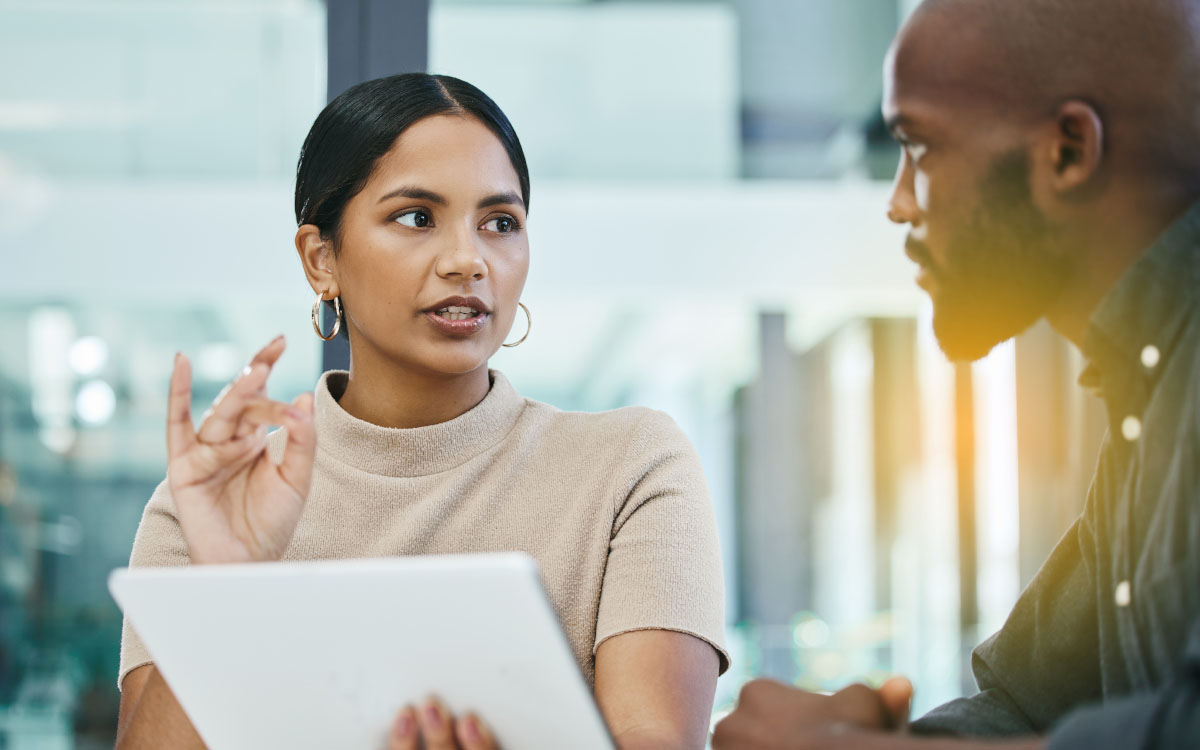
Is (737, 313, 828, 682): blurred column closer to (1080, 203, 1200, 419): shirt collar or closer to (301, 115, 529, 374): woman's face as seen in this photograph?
(301, 115, 529, 374): woman's face

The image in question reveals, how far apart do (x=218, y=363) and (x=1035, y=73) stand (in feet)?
9.90

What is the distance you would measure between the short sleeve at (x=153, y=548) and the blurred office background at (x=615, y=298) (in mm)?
1947

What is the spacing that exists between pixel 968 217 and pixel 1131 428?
0.20 meters

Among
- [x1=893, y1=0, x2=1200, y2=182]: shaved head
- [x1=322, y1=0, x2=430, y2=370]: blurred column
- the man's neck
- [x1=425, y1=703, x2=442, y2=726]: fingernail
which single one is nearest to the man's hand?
[x1=425, y1=703, x2=442, y2=726]: fingernail

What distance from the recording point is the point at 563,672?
0.80 meters

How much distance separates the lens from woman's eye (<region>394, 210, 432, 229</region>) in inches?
50.7

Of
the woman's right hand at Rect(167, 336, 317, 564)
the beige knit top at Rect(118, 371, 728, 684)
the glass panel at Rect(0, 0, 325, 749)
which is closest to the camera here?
the woman's right hand at Rect(167, 336, 317, 564)

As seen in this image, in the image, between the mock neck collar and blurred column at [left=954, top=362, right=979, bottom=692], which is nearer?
the mock neck collar

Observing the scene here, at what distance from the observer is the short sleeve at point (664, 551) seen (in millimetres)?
1172

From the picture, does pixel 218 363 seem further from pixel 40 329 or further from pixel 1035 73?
pixel 1035 73

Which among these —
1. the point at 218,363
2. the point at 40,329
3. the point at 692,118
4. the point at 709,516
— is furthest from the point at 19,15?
the point at 709,516

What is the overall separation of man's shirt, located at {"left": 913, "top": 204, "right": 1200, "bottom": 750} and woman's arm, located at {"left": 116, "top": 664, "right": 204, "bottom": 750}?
692 millimetres

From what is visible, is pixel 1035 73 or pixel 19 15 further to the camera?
pixel 19 15

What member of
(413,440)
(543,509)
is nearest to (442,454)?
(413,440)
